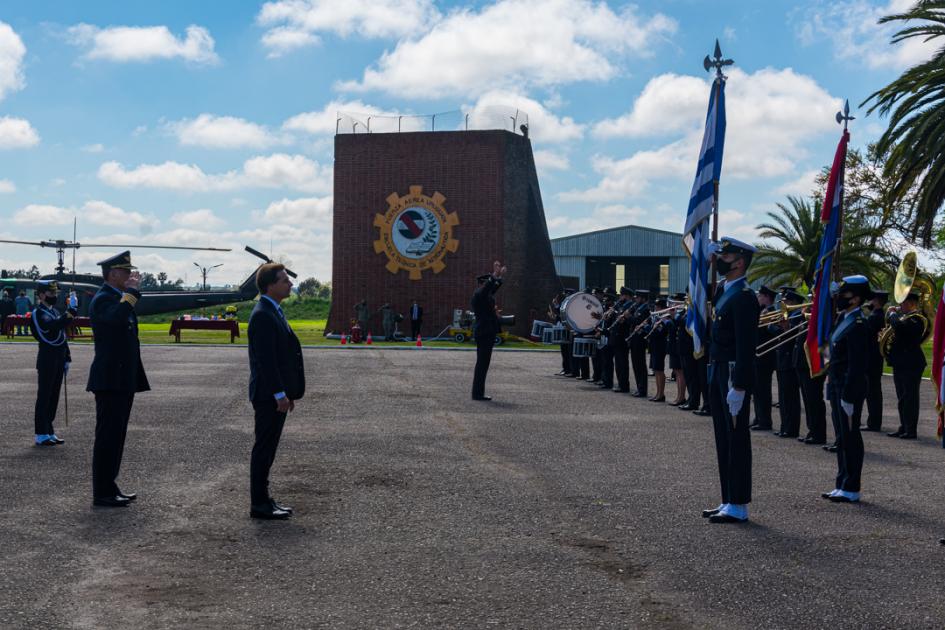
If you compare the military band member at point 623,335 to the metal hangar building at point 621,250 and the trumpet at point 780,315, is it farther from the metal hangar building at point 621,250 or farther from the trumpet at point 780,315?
the metal hangar building at point 621,250

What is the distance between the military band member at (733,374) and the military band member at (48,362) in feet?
21.2

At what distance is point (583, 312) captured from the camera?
60.3ft

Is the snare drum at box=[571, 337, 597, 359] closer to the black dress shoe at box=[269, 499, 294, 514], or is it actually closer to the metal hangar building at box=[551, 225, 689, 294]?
the black dress shoe at box=[269, 499, 294, 514]

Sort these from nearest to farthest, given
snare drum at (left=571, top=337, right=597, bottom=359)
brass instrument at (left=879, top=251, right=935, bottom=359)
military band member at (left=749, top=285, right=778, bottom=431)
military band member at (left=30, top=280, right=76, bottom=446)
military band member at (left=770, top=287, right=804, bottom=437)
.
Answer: military band member at (left=30, top=280, right=76, bottom=446) → brass instrument at (left=879, top=251, right=935, bottom=359) → military band member at (left=770, top=287, right=804, bottom=437) → military band member at (left=749, top=285, right=778, bottom=431) → snare drum at (left=571, top=337, right=597, bottom=359)

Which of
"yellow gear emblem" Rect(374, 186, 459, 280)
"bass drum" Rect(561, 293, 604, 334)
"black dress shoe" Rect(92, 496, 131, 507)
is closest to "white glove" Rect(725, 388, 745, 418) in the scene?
"black dress shoe" Rect(92, 496, 131, 507)

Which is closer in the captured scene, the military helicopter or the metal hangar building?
the military helicopter

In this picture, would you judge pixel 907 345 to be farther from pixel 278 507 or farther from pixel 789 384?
pixel 278 507

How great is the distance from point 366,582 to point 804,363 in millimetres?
8085

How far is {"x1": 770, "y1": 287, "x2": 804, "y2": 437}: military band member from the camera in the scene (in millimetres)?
11469

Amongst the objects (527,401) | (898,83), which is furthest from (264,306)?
(898,83)

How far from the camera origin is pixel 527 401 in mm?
14789

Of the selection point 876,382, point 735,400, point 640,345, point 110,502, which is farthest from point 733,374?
point 640,345

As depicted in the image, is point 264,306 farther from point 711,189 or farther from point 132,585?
point 711,189

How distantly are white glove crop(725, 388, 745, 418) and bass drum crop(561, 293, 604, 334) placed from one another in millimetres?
11664
